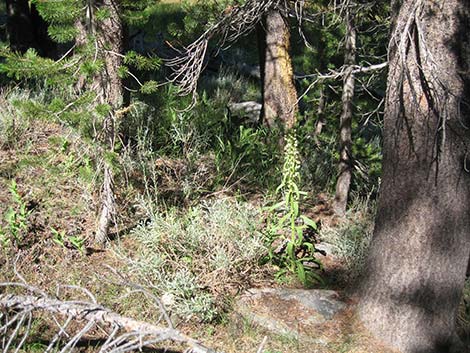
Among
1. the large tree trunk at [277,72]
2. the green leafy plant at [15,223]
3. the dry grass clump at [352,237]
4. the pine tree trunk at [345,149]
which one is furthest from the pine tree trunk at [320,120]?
the green leafy plant at [15,223]

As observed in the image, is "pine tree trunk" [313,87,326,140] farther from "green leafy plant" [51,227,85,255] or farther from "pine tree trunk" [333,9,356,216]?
"green leafy plant" [51,227,85,255]

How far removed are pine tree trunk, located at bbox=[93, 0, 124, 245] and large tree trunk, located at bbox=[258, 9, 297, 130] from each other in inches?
86.8

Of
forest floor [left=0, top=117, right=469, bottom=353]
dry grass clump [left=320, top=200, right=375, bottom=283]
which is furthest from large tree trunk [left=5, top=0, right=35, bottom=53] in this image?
dry grass clump [left=320, top=200, right=375, bottom=283]

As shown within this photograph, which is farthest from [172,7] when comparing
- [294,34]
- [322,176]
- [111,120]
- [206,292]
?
[206,292]

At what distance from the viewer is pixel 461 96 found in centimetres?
404

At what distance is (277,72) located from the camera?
705 cm

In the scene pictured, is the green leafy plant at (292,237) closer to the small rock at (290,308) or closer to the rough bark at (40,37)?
the small rock at (290,308)

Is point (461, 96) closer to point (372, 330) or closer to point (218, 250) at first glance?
point (372, 330)

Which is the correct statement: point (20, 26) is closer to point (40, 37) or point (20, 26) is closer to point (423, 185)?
point (40, 37)

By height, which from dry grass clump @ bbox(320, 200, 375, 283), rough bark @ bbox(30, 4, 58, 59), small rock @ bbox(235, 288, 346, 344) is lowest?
small rock @ bbox(235, 288, 346, 344)

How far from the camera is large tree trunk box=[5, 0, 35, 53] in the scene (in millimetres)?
9484

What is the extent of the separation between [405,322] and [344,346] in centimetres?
46

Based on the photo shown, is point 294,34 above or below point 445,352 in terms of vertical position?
above

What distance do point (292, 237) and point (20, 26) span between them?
21.7ft
